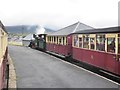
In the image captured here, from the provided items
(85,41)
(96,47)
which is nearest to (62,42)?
(85,41)

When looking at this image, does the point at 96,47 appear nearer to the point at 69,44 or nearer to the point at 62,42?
the point at 69,44

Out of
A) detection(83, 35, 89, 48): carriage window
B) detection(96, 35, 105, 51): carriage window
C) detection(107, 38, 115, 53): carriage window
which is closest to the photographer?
detection(107, 38, 115, 53): carriage window

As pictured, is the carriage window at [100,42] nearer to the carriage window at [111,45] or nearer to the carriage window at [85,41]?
the carriage window at [111,45]

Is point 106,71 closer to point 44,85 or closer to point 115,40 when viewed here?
point 115,40

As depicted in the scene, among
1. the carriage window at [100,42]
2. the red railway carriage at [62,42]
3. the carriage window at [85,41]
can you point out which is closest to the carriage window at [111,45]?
the carriage window at [100,42]

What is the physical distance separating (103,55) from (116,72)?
214 centimetres

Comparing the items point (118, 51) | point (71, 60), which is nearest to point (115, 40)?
point (118, 51)

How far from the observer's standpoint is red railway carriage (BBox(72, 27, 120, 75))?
587 inches

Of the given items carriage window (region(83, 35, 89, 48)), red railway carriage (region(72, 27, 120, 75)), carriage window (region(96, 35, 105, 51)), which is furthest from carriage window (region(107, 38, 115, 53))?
carriage window (region(83, 35, 89, 48))

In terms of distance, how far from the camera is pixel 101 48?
17125 millimetres

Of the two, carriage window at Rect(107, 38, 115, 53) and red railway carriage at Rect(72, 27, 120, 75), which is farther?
carriage window at Rect(107, 38, 115, 53)

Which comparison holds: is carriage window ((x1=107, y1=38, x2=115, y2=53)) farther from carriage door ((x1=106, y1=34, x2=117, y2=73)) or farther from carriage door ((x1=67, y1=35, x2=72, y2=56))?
carriage door ((x1=67, y1=35, x2=72, y2=56))

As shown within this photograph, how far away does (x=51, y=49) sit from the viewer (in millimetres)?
35750

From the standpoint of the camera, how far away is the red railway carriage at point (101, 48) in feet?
48.9
